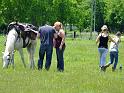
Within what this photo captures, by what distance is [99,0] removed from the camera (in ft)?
424

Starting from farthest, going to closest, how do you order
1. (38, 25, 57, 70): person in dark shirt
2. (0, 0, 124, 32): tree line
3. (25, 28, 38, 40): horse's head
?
(0, 0, 124, 32): tree line, (25, 28, 38, 40): horse's head, (38, 25, 57, 70): person in dark shirt

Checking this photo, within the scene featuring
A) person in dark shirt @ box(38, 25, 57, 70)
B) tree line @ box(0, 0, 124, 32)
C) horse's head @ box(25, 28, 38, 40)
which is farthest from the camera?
tree line @ box(0, 0, 124, 32)

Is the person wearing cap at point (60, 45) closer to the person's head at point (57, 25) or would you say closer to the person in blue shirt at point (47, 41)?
the person's head at point (57, 25)

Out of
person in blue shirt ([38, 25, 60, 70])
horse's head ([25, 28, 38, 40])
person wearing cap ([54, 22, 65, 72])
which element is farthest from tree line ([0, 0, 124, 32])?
person in blue shirt ([38, 25, 60, 70])

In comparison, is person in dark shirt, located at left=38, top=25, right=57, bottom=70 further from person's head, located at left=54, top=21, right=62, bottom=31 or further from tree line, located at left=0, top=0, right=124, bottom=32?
tree line, located at left=0, top=0, right=124, bottom=32

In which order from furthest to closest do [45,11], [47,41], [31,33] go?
[45,11]
[31,33]
[47,41]

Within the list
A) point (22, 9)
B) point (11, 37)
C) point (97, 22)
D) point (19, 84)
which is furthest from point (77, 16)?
point (19, 84)

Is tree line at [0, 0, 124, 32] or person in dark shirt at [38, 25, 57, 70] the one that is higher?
tree line at [0, 0, 124, 32]

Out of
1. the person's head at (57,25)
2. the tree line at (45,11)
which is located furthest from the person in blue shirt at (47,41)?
the tree line at (45,11)

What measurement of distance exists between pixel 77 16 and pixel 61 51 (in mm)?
78109

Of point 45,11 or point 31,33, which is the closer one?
point 31,33

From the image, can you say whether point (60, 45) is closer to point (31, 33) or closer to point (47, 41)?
point (47, 41)

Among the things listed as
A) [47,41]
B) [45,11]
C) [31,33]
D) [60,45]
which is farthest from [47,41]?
[45,11]

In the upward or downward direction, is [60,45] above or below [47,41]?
below
